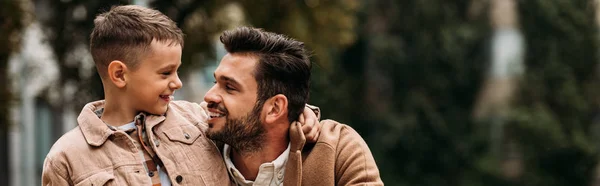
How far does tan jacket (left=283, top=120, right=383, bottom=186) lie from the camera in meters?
4.05

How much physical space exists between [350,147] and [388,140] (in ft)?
71.3

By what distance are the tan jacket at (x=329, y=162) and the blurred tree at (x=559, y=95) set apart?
20.9 meters

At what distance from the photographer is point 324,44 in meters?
14.5

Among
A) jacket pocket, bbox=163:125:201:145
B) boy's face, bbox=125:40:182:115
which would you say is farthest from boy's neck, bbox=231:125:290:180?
boy's face, bbox=125:40:182:115

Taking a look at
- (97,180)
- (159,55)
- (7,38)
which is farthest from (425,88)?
(97,180)

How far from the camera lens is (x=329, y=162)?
407 cm

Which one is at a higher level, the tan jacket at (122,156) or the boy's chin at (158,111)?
the boy's chin at (158,111)

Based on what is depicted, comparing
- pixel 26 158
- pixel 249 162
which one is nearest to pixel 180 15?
pixel 249 162

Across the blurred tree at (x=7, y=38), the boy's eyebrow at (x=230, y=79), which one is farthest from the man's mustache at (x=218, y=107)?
the blurred tree at (x=7, y=38)

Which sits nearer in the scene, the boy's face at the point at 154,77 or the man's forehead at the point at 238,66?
the boy's face at the point at 154,77

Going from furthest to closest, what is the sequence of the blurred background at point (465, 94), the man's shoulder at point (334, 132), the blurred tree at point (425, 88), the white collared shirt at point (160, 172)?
the blurred tree at point (425, 88) < the blurred background at point (465, 94) < the man's shoulder at point (334, 132) < the white collared shirt at point (160, 172)

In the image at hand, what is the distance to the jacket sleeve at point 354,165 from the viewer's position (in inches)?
160

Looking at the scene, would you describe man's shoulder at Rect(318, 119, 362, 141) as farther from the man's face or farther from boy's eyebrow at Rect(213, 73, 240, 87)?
boy's eyebrow at Rect(213, 73, 240, 87)

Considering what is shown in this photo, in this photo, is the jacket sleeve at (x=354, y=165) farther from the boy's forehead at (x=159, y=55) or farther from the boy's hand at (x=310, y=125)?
the boy's forehead at (x=159, y=55)
